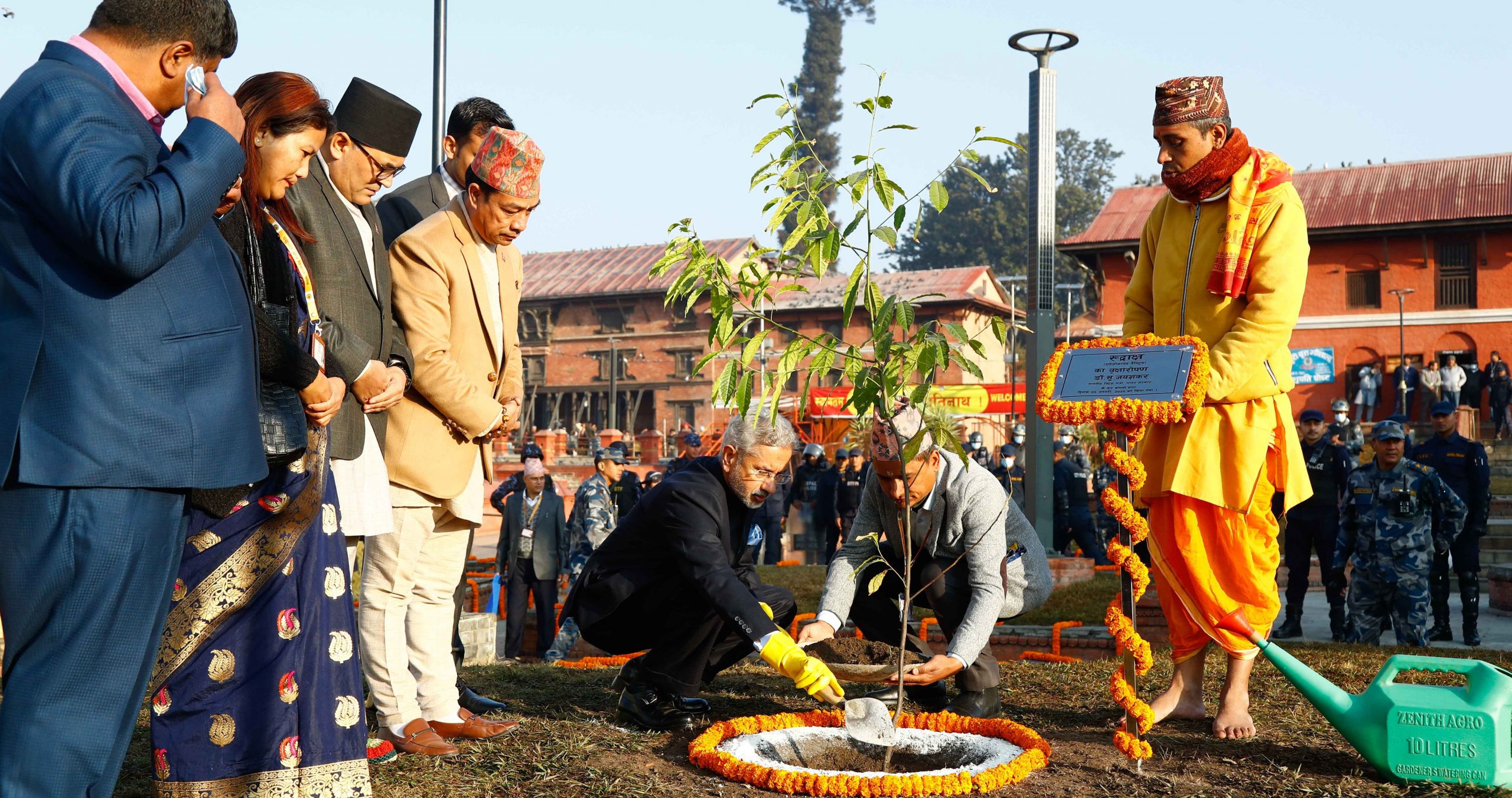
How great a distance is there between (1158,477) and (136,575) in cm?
334

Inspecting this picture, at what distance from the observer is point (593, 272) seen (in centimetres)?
5112

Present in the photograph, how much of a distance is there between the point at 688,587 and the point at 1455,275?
113 ft

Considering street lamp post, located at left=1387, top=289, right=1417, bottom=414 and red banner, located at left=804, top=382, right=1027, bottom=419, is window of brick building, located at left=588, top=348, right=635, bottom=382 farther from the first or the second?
street lamp post, located at left=1387, top=289, right=1417, bottom=414

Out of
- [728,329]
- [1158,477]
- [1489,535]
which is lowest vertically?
[1489,535]

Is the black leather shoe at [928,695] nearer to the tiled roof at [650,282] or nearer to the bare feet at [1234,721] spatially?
the bare feet at [1234,721]

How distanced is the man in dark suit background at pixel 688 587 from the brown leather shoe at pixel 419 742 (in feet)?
2.56

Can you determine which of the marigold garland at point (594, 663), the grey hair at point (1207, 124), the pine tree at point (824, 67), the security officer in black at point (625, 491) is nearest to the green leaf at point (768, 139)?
the grey hair at point (1207, 124)

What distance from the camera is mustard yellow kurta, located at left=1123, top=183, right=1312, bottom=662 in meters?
4.16

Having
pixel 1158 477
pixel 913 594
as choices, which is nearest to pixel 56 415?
pixel 913 594

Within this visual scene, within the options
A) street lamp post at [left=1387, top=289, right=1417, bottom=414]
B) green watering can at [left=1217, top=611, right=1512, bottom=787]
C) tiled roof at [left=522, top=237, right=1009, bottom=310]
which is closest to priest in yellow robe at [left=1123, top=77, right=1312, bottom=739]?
green watering can at [left=1217, top=611, right=1512, bottom=787]

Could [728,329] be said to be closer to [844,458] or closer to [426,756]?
[426,756]

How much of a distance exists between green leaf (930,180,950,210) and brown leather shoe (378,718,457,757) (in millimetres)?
2302

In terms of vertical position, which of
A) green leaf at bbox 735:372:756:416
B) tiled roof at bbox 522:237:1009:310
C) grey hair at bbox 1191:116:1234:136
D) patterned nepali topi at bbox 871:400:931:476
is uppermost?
tiled roof at bbox 522:237:1009:310

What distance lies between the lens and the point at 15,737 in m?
2.16
